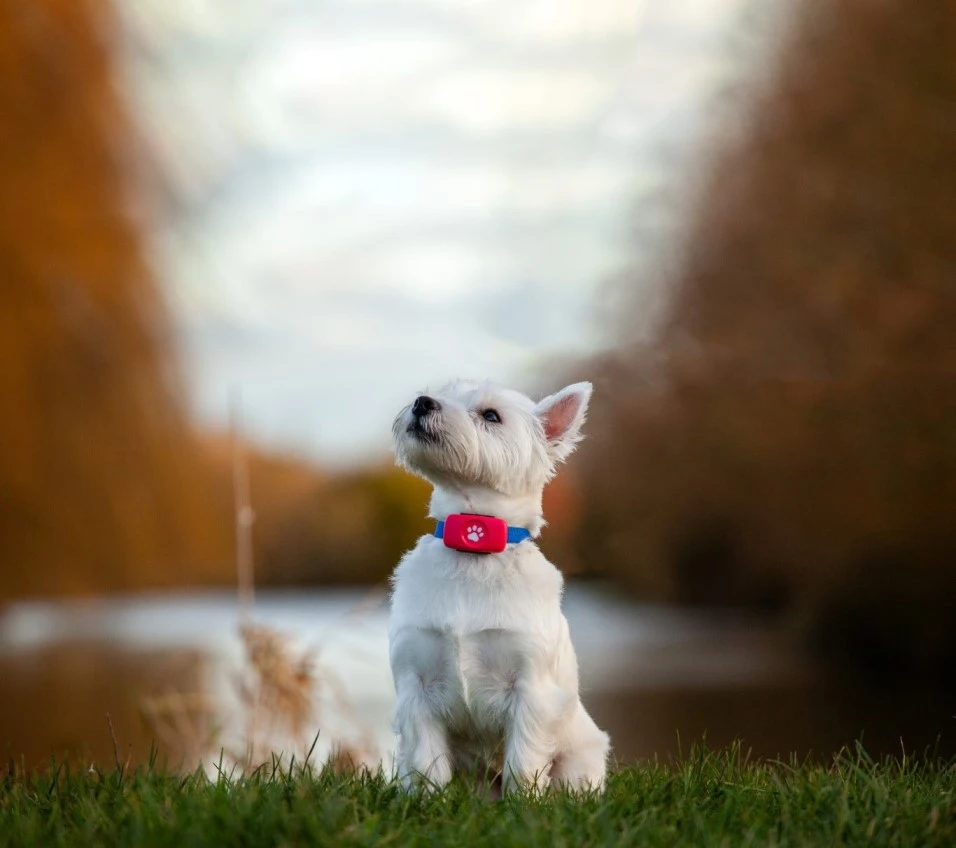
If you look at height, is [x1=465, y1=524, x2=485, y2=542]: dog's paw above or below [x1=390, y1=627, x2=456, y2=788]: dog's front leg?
above

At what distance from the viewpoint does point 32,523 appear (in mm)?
11234

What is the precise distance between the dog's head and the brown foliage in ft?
26.1

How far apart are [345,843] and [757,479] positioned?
1184 cm

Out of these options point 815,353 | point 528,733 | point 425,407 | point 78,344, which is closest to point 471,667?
Answer: point 528,733

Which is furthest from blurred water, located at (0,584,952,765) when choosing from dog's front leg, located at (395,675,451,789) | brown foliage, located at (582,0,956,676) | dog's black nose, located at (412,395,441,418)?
dog's black nose, located at (412,395,441,418)

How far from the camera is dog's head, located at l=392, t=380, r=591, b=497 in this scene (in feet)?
12.8

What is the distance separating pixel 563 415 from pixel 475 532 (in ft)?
1.86

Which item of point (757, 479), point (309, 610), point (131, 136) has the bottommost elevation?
point (309, 610)

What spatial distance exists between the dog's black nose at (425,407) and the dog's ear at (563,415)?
1.48 feet

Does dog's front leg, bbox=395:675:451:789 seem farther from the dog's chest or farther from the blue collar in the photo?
the blue collar

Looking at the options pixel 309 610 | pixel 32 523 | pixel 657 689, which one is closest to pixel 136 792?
pixel 32 523

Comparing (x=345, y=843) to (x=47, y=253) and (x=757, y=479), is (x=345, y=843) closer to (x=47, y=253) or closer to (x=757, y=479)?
(x=47, y=253)

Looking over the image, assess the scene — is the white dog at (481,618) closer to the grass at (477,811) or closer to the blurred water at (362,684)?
the grass at (477,811)

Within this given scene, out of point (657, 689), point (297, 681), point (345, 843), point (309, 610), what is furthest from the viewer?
point (309, 610)
